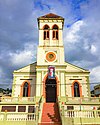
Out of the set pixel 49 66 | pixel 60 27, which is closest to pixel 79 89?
pixel 49 66

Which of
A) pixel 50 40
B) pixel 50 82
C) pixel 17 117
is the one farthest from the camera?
pixel 50 40

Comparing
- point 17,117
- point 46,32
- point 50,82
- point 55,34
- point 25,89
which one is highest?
point 46,32

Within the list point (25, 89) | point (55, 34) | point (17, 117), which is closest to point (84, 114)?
point (17, 117)

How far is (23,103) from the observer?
23094mm

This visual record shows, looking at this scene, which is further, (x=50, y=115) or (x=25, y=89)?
(x=25, y=89)

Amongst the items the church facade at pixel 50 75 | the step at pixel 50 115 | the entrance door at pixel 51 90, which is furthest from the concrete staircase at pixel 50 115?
the entrance door at pixel 51 90

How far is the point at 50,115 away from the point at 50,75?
28.1 feet

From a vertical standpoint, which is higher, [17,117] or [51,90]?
[51,90]

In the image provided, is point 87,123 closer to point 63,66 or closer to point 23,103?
point 23,103

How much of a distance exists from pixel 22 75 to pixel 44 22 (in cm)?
1043

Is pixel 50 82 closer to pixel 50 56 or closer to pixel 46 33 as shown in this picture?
pixel 50 56

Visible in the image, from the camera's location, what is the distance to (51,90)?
27.2 m

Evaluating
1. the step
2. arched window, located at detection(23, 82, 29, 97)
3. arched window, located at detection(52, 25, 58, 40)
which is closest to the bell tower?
arched window, located at detection(52, 25, 58, 40)

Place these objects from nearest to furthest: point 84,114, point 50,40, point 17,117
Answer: point 17,117
point 84,114
point 50,40
